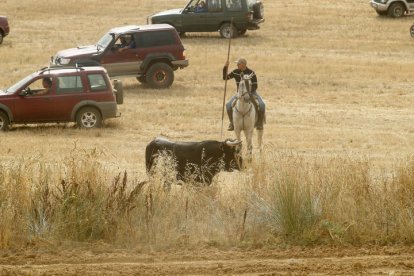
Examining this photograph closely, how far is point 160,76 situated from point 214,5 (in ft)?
29.2

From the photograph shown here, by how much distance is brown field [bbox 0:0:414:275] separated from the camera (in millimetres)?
11125

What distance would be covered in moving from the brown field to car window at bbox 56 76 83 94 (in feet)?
3.59

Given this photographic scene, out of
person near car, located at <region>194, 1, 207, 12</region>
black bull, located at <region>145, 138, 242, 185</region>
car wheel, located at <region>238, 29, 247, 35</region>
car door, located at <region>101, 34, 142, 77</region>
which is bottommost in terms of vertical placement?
car wheel, located at <region>238, 29, 247, 35</region>

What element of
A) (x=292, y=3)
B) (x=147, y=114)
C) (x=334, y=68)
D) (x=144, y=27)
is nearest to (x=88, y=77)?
(x=147, y=114)

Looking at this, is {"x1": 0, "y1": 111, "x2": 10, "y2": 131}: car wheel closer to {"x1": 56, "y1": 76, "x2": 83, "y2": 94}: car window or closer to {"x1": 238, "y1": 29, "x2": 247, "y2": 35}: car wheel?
{"x1": 56, "y1": 76, "x2": 83, "y2": 94}: car window

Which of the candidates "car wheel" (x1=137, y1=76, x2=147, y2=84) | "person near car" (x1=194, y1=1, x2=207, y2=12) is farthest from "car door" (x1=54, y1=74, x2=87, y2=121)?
"person near car" (x1=194, y1=1, x2=207, y2=12)

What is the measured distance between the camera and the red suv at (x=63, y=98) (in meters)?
27.2

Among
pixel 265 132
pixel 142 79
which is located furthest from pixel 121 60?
pixel 265 132

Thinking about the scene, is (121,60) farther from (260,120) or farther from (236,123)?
(236,123)

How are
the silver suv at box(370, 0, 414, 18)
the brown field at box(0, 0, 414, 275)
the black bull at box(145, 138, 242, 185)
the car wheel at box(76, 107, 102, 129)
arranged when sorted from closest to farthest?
the brown field at box(0, 0, 414, 275) < the black bull at box(145, 138, 242, 185) < the car wheel at box(76, 107, 102, 129) < the silver suv at box(370, 0, 414, 18)

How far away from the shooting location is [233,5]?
4241cm

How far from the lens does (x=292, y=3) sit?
5156 cm

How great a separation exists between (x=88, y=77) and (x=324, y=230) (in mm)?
16872

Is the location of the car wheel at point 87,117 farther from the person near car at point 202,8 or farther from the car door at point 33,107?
the person near car at point 202,8
